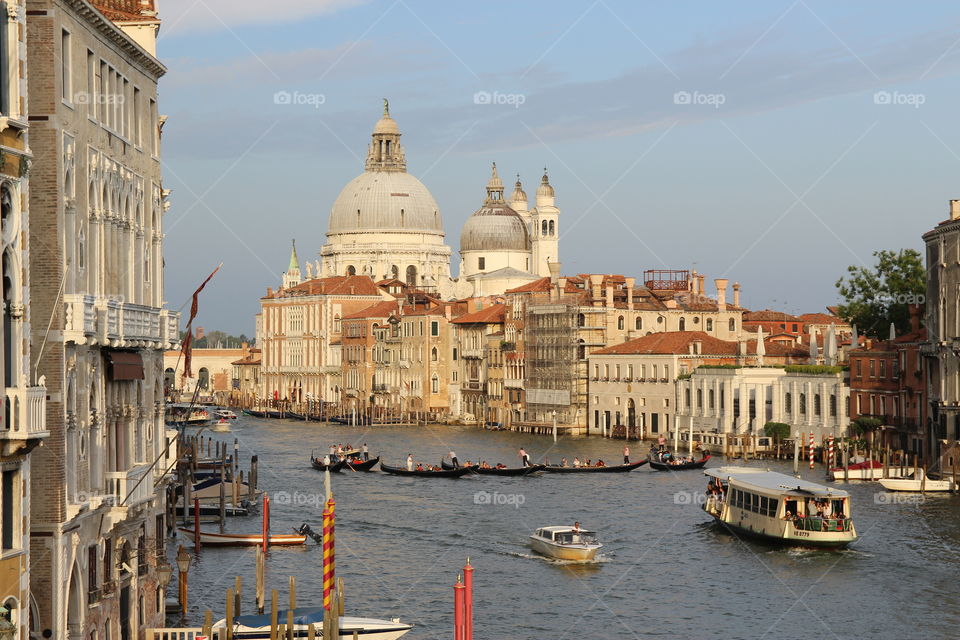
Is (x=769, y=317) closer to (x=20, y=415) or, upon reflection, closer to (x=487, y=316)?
(x=487, y=316)

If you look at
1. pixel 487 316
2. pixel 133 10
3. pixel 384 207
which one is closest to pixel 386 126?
pixel 384 207

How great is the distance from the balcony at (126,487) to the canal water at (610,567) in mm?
6227

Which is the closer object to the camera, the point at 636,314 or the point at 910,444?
the point at 910,444

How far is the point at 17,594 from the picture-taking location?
13.4m

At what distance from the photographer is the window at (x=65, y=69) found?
15117 millimetres

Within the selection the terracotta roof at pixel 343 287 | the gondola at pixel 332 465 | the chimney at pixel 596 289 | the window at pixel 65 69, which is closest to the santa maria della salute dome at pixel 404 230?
the terracotta roof at pixel 343 287

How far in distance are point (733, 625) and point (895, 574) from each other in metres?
→ 5.39

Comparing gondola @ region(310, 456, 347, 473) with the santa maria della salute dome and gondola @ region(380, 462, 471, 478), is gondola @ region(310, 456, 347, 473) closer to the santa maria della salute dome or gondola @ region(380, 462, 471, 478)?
gondola @ region(380, 462, 471, 478)

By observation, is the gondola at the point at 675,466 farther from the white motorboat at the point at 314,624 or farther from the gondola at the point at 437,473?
the white motorboat at the point at 314,624

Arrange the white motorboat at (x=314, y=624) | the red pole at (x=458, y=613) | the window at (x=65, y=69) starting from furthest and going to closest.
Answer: the white motorboat at (x=314, y=624) < the red pole at (x=458, y=613) < the window at (x=65, y=69)

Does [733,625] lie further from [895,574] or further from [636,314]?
[636,314]

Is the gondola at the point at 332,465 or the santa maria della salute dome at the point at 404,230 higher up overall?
the santa maria della salute dome at the point at 404,230

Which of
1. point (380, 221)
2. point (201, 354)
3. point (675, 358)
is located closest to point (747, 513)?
point (675, 358)

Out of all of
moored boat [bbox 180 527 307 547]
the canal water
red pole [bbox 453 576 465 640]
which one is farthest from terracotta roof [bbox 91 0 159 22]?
moored boat [bbox 180 527 307 547]
